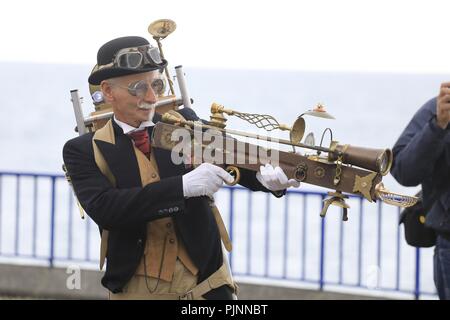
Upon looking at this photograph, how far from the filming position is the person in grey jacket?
579 cm

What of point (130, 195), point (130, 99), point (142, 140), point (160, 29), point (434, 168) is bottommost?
point (130, 195)

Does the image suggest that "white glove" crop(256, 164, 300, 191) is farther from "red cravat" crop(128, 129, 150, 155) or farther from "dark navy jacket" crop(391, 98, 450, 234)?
"dark navy jacket" crop(391, 98, 450, 234)

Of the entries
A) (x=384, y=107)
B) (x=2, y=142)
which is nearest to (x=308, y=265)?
(x=2, y=142)

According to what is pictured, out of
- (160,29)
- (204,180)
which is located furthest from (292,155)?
(160,29)

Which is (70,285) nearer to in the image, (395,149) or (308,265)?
(395,149)

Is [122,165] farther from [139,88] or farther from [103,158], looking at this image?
[139,88]

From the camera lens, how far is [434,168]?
19.5 ft

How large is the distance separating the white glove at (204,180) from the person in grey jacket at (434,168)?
4.88 feet

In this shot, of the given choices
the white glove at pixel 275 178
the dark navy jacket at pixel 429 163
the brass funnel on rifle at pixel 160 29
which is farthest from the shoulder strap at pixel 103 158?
the dark navy jacket at pixel 429 163

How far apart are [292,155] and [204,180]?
395mm

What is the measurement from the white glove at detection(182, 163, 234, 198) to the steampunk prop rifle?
0.20 ft

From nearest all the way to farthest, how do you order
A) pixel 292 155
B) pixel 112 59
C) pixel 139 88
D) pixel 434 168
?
pixel 292 155 → pixel 139 88 → pixel 112 59 → pixel 434 168

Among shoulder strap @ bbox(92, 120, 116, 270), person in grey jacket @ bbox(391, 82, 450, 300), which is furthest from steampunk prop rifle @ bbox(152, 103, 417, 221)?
person in grey jacket @ bbox(391, 82, 450, 300)

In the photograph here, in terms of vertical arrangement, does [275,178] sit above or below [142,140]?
below
